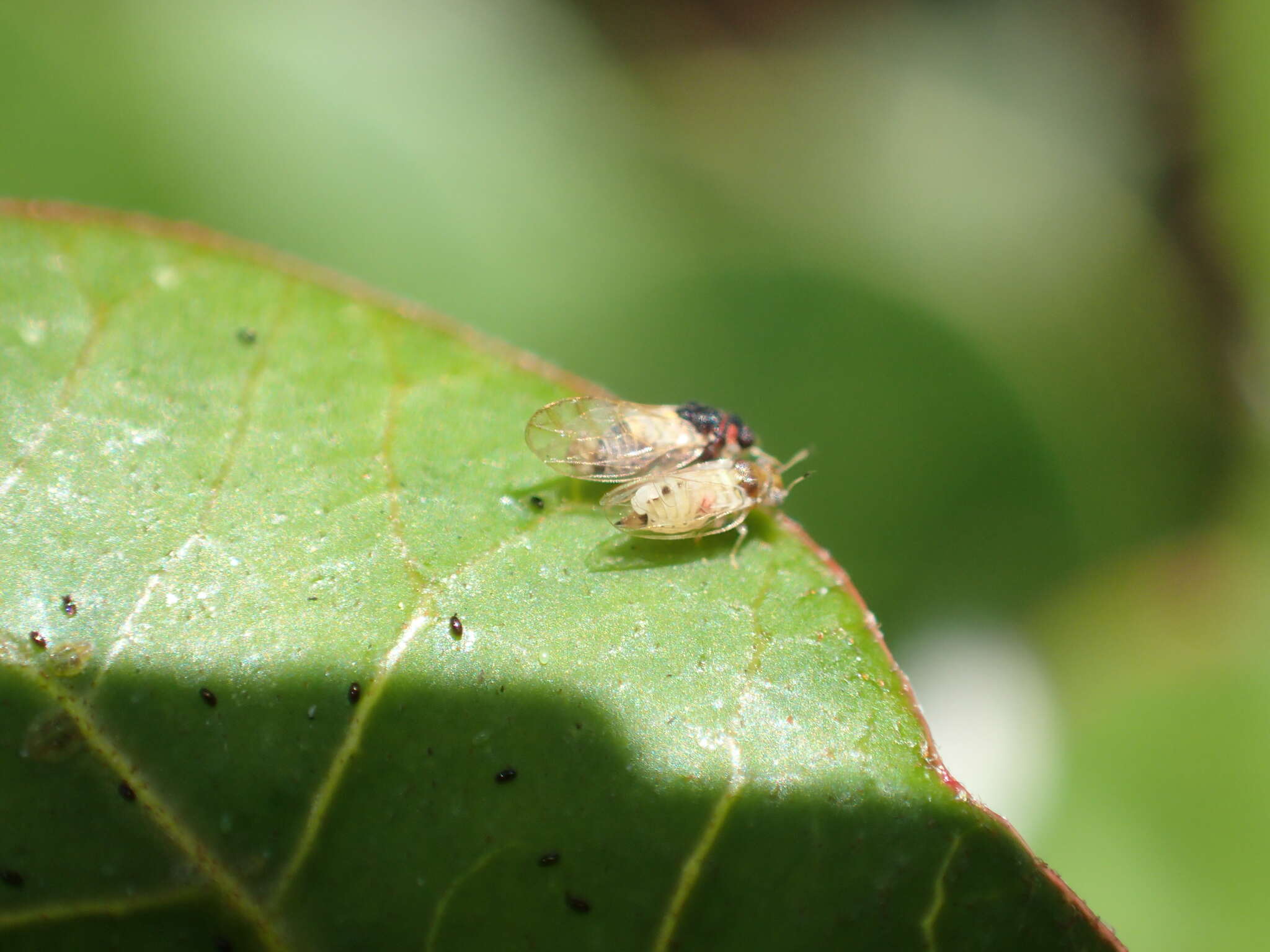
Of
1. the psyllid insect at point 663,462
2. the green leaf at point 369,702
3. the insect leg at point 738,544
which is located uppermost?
the psyllid insect at point 663,462

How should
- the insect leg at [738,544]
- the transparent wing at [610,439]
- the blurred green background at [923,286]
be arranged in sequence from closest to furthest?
1. the insect leg at [738,544]
2. the transparent wing at [610,439]
3. the blurred green background at [923,286]

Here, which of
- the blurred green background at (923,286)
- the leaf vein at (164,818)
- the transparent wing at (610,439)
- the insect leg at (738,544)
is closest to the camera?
the leaf vein at (164,818)

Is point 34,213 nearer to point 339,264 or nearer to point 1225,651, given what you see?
point 339,264

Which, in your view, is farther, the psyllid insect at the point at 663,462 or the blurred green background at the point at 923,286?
the blurred green background at the point at 923,286

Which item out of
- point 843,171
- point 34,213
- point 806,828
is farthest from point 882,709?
point 843,171

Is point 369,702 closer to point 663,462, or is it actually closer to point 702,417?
point 663,462

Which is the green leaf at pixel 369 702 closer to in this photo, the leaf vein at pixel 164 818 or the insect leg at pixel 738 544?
the leaf vein at pixel 164 818

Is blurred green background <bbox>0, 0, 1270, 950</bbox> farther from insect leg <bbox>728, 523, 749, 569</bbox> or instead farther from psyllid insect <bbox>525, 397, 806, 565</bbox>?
insect leg <bbox>728, 523, 749, 569</bbox>

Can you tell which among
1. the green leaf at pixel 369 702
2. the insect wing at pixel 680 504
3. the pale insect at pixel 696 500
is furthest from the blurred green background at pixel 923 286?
the green leaf at pixel 369 702
